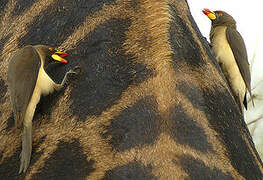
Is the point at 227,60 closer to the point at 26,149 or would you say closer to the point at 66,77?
the point at 66,77

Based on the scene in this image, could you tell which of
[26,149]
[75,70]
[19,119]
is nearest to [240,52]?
[75,70]

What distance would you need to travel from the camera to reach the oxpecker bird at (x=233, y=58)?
400 cm

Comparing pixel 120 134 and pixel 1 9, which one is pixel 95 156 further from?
pixel 1 9

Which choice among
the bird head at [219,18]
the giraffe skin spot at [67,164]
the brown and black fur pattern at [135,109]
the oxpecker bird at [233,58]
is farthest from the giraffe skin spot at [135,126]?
the bird head at [219,18]

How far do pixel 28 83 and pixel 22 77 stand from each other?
0.06 m

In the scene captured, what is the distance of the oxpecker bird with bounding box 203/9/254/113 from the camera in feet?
13.1

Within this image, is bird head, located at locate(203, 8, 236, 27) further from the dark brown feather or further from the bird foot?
the bird foot

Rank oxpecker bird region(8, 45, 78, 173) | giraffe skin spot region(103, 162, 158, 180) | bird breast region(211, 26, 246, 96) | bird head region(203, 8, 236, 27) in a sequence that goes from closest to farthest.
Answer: giraffe skin spot region(103, 162, 158, 180), oxpecker bird region(8, 45, 78, 173), bird breast region(211, 26, 246, 96), bird head region(203, 8, 236, 27)

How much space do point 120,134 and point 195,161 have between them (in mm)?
311

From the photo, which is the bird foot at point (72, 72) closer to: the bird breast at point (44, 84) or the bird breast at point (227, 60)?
the bird breast at point (44, 84)

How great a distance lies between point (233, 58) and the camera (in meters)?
4.25

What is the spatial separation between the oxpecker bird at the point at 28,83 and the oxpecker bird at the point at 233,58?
160cm

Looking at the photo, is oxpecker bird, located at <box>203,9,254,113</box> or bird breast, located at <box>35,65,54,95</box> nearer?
Result: bird breast, located at <box>35,65,54,95</box>

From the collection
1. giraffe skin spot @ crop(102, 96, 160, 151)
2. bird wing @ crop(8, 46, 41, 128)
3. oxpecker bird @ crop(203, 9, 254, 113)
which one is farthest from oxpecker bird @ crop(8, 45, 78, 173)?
oxpecker bird @ crop(203, 9, 254, 113)
